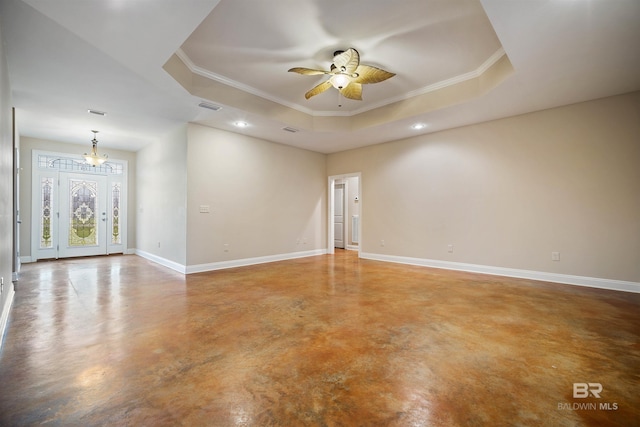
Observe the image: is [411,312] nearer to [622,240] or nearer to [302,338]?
[302,338]

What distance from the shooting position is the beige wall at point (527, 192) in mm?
4086

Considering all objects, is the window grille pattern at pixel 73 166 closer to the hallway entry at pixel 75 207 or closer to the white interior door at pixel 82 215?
the hallway entry at pixel 75 207

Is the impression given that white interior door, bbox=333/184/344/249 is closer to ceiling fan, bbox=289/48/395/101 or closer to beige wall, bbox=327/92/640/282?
beige wall, bbox=327/92/640/282

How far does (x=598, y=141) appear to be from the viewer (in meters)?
4.23

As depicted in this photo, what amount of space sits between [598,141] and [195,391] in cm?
609

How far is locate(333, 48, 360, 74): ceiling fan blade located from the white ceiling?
0.76 feet

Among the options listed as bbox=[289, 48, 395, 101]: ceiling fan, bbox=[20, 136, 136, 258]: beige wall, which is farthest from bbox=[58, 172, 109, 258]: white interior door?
bbox=[289, 48, 395, 101]: ceiling fan

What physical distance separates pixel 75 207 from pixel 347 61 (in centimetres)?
777

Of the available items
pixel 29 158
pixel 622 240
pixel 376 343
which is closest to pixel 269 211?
pixel 376 343

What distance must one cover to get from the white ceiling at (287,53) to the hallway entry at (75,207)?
5.59 ft

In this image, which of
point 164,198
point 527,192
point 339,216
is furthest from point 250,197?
point 527,192

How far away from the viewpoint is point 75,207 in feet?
23.1

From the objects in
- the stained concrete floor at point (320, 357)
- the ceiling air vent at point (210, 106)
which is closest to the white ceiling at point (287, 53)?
the ceiling air vent at point (210, 106)

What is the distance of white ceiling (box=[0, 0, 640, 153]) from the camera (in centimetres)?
251
